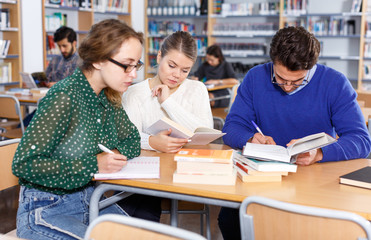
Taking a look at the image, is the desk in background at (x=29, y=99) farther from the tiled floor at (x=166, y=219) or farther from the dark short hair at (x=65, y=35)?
the dark short hair at (x=65, y=35)

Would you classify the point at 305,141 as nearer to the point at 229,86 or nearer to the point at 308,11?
the point at 229,86

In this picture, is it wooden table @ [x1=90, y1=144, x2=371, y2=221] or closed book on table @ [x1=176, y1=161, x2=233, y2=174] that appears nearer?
wooden table @ [x1=90, y1=144, x2=371, y2=221]

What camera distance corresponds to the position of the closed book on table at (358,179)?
152cm

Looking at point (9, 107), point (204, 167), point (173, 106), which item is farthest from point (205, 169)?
point (9, 107)

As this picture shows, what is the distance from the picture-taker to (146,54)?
8055 mm

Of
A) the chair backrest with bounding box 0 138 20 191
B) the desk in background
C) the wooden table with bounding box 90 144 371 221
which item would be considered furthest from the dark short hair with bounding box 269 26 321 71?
the desk in background

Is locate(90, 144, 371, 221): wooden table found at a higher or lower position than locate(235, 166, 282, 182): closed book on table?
lower

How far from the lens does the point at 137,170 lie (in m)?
1.64

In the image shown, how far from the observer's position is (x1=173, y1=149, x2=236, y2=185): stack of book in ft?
4.99

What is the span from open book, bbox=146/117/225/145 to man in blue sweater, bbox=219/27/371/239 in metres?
0.14

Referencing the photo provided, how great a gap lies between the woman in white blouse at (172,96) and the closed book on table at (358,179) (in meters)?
0.88

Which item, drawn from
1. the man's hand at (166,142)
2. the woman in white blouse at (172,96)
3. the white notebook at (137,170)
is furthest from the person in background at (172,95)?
the white notebook at (137,170)

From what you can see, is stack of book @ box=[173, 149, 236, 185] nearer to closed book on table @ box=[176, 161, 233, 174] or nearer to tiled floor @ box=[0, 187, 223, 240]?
closed book on table @ box=[176, 161, 233, 174]

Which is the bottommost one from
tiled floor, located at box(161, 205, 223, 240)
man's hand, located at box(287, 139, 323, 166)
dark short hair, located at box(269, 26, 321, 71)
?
tiled floor, located at box(161, 205, 223, 240)
